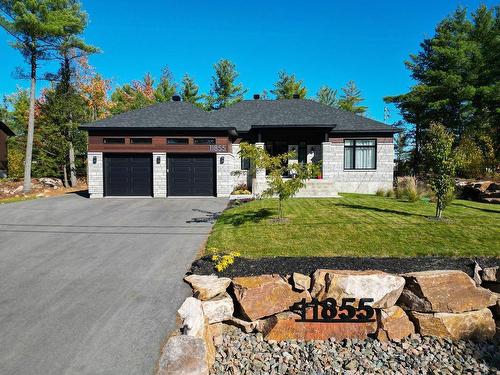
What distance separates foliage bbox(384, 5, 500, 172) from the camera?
24.3 meters

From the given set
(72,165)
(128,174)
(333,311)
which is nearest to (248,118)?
(128,174)

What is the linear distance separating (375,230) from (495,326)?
3.56m

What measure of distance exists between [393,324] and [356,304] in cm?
64

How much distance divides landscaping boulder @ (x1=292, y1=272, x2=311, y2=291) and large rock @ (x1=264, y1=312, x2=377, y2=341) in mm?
491

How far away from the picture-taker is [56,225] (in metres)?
10.5

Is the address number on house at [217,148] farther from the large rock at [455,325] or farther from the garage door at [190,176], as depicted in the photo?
the large rock at [455,325]

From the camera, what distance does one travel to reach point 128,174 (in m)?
17.7

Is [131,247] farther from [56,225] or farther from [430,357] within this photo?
[430,357]

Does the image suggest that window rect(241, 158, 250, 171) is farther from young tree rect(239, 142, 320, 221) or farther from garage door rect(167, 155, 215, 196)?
young tree rect(239, 142, 320, 221)

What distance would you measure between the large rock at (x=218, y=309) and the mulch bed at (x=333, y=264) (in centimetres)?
91

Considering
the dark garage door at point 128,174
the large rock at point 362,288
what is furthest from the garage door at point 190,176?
the large rock at point 362,288

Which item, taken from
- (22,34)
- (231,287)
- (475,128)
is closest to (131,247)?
(231,287)

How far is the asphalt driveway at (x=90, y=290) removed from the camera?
12.3ft

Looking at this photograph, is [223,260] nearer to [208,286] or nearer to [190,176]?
[208,286]
